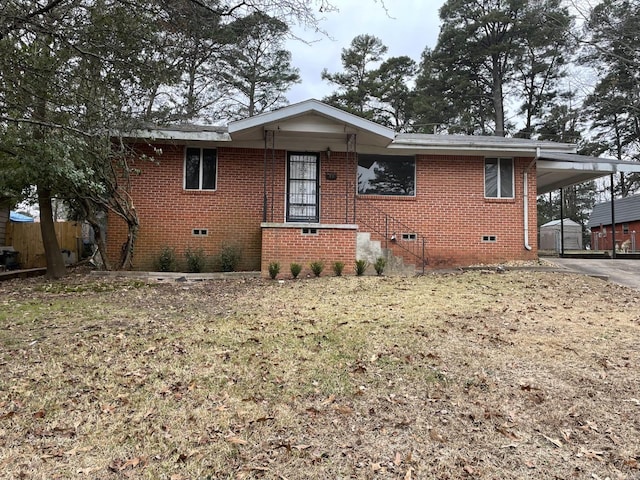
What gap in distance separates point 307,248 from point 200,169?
11.8ft

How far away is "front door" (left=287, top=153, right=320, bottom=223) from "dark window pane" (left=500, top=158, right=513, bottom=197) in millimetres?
4908

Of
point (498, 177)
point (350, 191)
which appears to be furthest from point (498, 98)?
point (350, 191)

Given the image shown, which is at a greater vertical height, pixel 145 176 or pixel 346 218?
pixel 145 176

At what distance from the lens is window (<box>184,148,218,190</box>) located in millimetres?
10750

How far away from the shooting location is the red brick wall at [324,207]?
10.6 metres

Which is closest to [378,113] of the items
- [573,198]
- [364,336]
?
[573,198]

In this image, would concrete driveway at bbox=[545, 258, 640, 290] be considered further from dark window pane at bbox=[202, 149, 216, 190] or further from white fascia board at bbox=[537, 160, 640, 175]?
dark window pane at bbox=[202, 149, 216, 190]

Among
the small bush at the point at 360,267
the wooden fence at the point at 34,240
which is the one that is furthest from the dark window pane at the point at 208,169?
the wooden fence at the point at 34,240

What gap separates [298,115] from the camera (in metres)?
9.49

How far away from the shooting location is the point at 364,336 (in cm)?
474

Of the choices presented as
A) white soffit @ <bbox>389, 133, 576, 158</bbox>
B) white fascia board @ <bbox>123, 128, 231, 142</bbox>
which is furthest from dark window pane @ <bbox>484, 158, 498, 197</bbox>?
→ white fascia board @ <bbox>123, 128, 231, 142</bbox>

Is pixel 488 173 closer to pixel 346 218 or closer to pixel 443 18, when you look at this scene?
pixel 346 218

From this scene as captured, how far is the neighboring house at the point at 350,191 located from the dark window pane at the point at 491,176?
1.0 inches

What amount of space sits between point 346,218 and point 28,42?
22.5 ft
